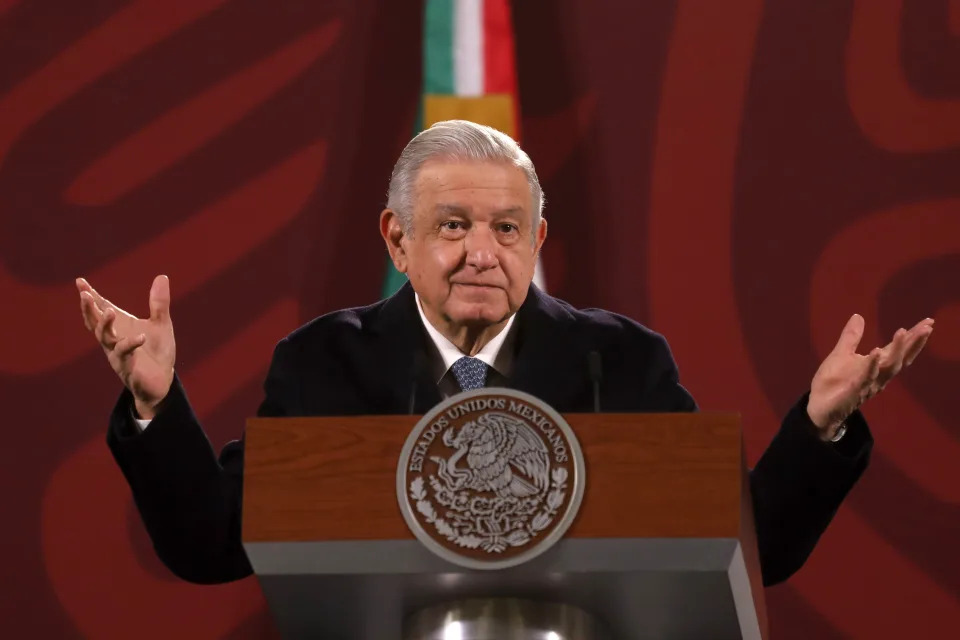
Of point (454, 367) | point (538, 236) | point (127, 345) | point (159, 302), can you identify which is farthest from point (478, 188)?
point (127, 345)

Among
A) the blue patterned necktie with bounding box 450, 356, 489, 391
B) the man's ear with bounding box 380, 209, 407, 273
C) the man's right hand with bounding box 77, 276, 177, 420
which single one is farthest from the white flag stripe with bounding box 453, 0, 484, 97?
the man's right hand with bounding box 77, 276, 177, 420

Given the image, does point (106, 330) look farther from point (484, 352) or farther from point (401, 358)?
point (484, 352)

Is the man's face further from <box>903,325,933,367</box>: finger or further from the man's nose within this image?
<box>903,325,933,367</box>: finger

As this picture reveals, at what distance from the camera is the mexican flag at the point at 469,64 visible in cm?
364

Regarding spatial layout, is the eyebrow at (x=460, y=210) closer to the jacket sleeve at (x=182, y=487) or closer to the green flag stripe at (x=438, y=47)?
the jacket sleeve at (x=182, y=487)

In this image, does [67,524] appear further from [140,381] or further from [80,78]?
[140,381]

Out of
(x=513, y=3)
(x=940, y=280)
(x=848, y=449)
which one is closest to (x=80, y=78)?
(x=513, y=3)

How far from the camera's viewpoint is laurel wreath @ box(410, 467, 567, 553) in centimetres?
174

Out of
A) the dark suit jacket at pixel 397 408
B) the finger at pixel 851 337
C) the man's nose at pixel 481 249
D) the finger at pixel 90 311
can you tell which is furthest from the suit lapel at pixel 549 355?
the finger at pixel 90 311

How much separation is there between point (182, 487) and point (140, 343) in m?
0.25

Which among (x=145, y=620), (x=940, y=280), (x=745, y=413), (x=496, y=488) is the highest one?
(x=496, y=488)

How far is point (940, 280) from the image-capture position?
334cm

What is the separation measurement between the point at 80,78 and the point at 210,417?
84 cm

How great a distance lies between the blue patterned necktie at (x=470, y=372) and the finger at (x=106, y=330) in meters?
0.60
